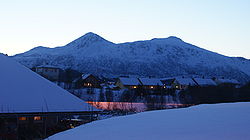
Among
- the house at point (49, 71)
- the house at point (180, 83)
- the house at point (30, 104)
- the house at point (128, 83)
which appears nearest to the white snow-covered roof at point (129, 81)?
the house at point (128, 83)

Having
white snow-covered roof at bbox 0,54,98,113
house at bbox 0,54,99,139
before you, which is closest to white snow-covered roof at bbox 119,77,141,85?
white snow-covered roof at bbox 0,54,98,113

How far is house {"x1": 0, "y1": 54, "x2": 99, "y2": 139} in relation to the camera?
42.3 ft

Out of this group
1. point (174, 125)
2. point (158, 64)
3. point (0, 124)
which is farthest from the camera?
point (158, 64)

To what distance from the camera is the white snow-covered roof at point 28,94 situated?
1309 cm

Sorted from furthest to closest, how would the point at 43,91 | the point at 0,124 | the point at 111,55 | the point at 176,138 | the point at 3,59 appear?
1. the point at 111,55
2. the point at 3,59
3. the point at 43,91
4. the point at 0,124
5. the point at 176,138

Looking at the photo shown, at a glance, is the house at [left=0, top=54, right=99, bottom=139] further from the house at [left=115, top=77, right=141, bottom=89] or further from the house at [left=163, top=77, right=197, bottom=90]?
the house at [left=163, top=77, right=197, bottom=90]

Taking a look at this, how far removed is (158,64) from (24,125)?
551ft

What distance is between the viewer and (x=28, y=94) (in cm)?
1423

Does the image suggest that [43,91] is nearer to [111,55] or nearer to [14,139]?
[14,139]

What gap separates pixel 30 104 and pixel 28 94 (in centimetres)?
96

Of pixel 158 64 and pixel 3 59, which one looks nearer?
pixel 3 59

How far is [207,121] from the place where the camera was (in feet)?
21.1

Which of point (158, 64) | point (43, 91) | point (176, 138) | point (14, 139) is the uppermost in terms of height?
point (158, 64)

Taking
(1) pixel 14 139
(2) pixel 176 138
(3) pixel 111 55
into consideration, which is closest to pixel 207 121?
(2) pixel 176 138
